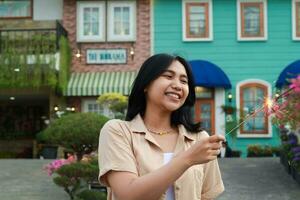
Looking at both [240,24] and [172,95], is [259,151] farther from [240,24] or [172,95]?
[172,95]

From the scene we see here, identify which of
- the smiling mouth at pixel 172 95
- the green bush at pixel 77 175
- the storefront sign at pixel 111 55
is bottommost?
the green bush at pixel 77 175

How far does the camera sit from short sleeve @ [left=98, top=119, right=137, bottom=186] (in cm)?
193

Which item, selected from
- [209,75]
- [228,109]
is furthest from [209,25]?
[228,109]

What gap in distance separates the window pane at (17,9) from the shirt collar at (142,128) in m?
16.2

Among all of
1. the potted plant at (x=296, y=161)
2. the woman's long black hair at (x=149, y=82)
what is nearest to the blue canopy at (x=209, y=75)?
the potted plant at (x=296, y=161)

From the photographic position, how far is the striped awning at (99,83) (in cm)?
1650

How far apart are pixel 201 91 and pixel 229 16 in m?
2.48

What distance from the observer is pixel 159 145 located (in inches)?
79.9

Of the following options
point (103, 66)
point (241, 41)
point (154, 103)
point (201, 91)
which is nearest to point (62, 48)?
point (103, 66)

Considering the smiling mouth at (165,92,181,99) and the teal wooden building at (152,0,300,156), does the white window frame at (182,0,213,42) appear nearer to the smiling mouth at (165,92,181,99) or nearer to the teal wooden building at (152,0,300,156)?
the teal wooden building at (152,0,300,156)

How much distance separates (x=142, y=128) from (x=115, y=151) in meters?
0.16

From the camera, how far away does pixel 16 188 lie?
32.7ft

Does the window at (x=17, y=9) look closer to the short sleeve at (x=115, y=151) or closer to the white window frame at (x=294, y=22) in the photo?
the white window frame at (x=294, y=22)

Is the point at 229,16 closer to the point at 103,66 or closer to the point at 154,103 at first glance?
the point at 103,66
